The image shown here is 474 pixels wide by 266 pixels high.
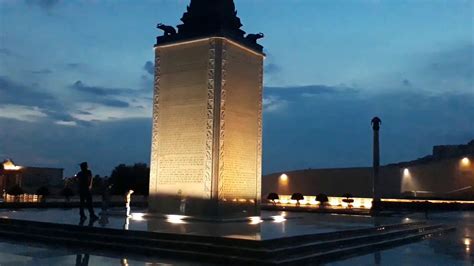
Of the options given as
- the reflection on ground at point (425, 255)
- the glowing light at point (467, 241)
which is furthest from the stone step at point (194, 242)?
the glowing light at point (467, 241)

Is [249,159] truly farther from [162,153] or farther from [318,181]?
[318,181]

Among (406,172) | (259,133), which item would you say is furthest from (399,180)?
(259,133)

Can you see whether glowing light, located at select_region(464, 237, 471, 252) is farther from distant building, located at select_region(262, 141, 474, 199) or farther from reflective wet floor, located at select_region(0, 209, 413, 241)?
distant building, located at select_region(262, 141, 474, 199)

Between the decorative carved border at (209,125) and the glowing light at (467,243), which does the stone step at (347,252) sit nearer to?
the glowing light at (467,243)

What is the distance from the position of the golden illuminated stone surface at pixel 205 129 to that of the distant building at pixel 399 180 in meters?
24.7

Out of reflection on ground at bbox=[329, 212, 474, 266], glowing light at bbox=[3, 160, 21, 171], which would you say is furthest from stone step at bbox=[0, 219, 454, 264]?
glowing light at bbox=[3, 160, 21, 171]

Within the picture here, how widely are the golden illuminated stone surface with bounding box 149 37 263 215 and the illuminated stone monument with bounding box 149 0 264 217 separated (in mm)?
28

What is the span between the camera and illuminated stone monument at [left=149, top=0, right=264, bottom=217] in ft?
46.4

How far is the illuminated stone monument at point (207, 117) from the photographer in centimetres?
1414

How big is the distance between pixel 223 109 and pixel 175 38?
9.06 ft

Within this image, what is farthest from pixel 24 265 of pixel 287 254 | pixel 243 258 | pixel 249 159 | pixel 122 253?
pixel 249 159

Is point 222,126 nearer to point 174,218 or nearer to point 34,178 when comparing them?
point 174,218

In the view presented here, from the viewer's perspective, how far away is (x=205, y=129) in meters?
14.2

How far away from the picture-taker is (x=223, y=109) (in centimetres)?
1424
